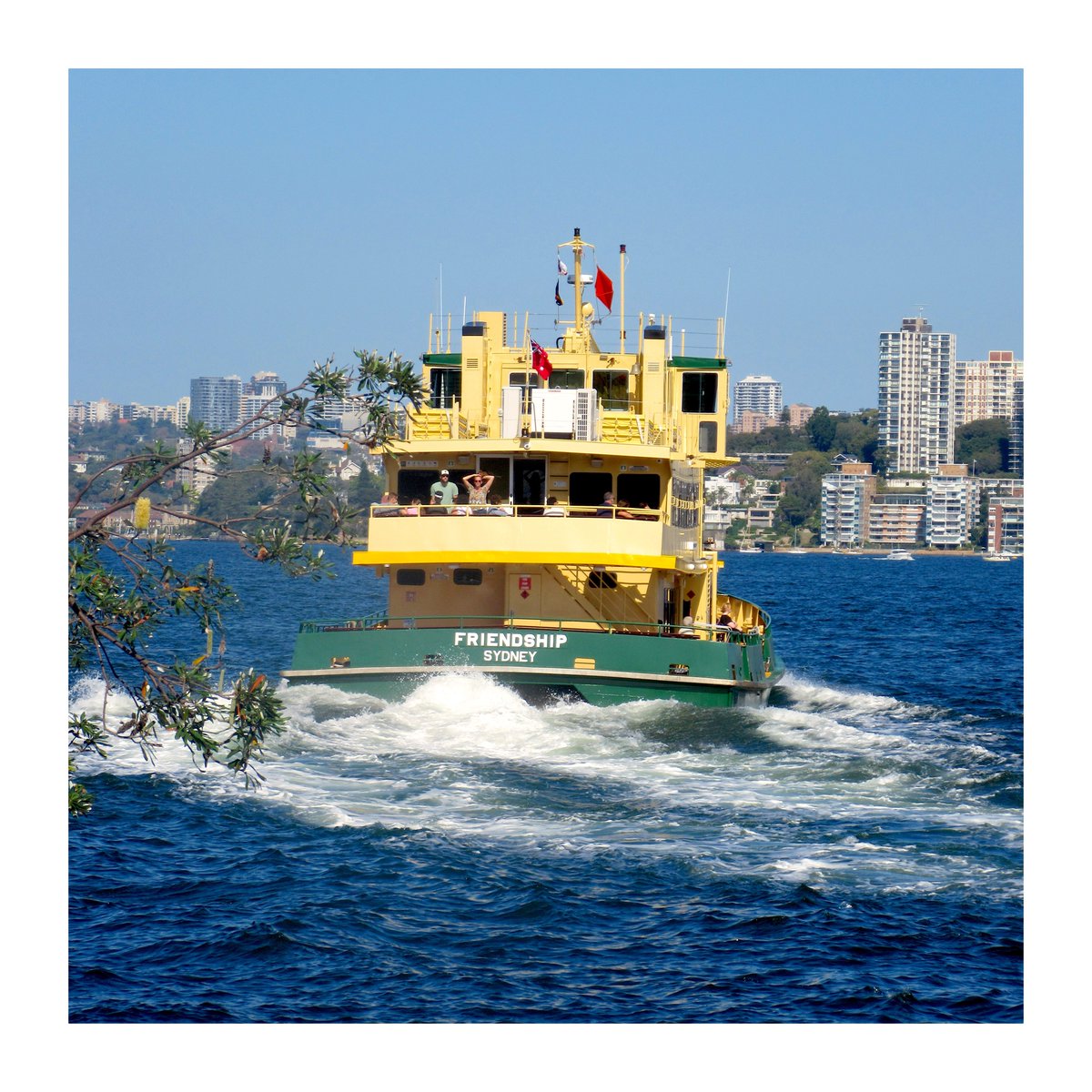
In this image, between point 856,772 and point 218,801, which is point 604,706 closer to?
point 856,772

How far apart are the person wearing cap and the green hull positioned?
8.05 ft

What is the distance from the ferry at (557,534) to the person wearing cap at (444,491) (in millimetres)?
37

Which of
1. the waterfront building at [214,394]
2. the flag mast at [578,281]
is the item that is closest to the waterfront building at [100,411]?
the waterfront building at [214,394]

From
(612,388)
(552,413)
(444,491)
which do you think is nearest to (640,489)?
(552,413)

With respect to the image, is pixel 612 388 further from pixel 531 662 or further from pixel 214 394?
pixel 214 394

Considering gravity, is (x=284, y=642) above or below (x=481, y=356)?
below

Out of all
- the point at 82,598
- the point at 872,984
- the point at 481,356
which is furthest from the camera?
the point at 481,356

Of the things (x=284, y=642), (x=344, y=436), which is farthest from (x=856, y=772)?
(x=284, y=642)

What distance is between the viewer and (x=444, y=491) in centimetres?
2970

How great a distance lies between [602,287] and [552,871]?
18738 millimetres

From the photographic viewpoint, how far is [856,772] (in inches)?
968

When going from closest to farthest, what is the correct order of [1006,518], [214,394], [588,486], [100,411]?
[588,486]
[100,411]
[214,394]
[1006,518]

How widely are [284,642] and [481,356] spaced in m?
22.1

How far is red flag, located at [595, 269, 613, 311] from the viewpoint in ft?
115
